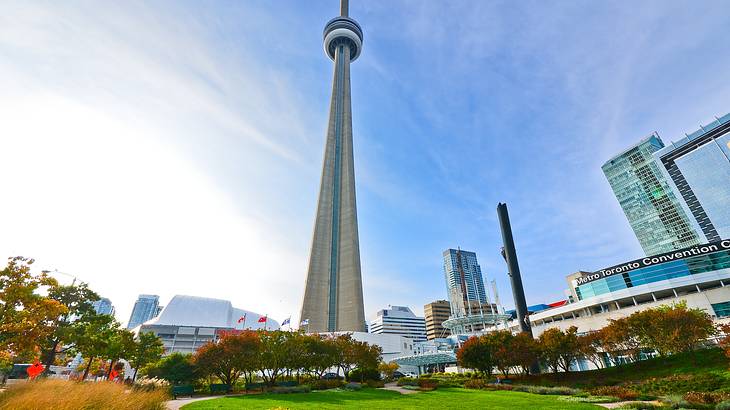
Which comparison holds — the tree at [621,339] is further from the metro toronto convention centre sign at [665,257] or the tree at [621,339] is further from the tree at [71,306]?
the tree at [71,306]

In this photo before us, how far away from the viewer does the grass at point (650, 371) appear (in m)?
27.4

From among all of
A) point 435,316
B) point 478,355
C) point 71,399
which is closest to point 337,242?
point 478,355

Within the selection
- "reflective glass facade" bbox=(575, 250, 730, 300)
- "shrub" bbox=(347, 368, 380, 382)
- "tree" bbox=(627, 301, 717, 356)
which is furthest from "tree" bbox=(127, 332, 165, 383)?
"reflective glass facade" bbox=(575, 250, 730, 300)

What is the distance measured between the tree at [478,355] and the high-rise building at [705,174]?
12343cm

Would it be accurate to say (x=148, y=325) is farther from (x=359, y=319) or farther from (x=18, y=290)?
(x=18, y=290)

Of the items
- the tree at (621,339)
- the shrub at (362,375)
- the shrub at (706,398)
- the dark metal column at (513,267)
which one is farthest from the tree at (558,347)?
the shrub at (362,375)

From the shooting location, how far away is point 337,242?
83.8 meters

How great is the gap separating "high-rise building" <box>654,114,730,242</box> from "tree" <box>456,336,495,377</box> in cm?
12343

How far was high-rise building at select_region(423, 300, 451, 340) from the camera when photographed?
571 ft

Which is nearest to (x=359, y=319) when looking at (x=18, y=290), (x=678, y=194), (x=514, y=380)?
(x=514, y=380)

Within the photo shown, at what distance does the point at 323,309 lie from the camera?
77.1 meters

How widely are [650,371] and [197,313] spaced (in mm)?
116873

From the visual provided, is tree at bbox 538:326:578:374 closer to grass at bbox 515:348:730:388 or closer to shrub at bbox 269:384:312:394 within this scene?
grass at bbox 515:348:730:388

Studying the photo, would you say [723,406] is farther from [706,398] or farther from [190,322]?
[190,322]
